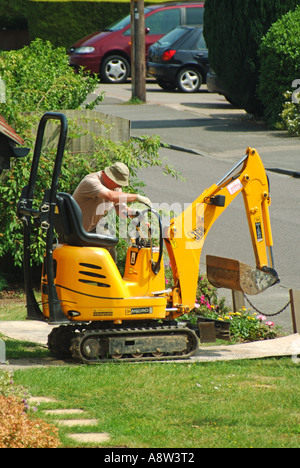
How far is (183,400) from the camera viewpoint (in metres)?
6.55

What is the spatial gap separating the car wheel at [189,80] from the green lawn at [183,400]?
2093 centimetres

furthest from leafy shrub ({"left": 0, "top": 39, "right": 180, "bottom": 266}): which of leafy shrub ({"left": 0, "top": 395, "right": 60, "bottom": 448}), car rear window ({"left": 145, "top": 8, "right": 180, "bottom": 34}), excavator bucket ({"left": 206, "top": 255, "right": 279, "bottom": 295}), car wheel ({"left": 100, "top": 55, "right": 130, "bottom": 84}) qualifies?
car rear window ({"left": 145, "top": 8, "right": 180, "bottom": 34})

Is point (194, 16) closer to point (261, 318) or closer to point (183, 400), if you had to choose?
point (261, 318)

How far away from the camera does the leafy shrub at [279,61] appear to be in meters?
20.7

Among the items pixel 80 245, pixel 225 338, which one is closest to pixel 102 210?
pixel 80 245

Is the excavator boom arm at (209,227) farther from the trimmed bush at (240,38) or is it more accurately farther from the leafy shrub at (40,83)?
the trimmed bush at (240,38)

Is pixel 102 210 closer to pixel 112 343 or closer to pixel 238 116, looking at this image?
pixel 112 343

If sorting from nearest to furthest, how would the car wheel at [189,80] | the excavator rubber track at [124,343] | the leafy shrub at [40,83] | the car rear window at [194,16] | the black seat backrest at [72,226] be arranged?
the black seat backrest at [72,226], the excavator rubber track at [124,343], the leafy shrub at [40,83], the car wheel at [189,80], the car rear window at [194,16]

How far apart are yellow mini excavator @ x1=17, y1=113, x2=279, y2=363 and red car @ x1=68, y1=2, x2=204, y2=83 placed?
21079 millimetres

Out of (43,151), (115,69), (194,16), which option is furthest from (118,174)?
(194,16)

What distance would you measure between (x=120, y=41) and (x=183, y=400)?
24161 millimetres

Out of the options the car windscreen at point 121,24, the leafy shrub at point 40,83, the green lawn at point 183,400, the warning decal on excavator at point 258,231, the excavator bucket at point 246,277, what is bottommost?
the green lawn at point 183,400

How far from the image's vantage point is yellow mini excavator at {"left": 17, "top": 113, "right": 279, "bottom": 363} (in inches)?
297

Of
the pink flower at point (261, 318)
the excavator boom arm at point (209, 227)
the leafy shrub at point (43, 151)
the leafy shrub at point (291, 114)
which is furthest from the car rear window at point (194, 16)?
the excavator boom arm at point (209, 227)
